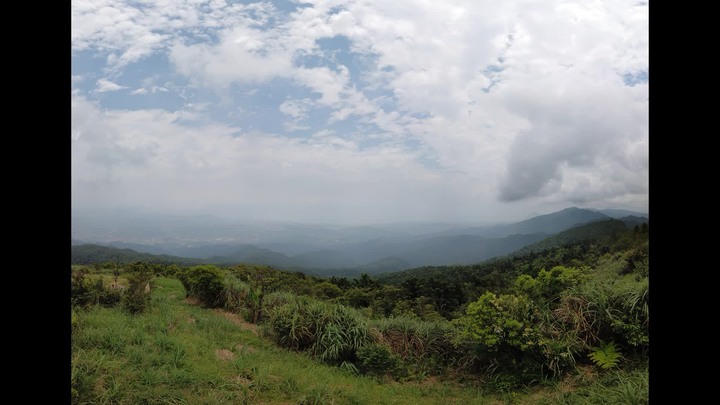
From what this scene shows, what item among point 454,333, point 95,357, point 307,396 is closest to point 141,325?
point 95,357

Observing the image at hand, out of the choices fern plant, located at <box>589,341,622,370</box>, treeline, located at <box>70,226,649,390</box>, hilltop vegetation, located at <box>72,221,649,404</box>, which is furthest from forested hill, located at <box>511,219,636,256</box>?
fern plant, located at <box>589,341,622,370</box>

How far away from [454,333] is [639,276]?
7.26ft

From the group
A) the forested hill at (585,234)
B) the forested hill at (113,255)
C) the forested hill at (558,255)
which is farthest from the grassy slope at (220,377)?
the forested hill at (113,255)

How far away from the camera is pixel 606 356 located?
13.0 ft

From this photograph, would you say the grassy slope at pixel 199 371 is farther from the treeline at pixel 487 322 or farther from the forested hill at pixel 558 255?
the forested hill at pixel 558 255

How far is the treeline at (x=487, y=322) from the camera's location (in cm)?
411

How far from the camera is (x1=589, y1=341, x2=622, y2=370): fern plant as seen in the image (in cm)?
390

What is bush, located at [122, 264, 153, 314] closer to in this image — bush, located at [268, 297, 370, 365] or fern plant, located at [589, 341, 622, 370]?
bush, located at [268, 297, 370, 365]

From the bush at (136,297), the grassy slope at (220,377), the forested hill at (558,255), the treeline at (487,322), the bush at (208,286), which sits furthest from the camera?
the bush at (208,286)

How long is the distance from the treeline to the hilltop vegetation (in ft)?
0.05

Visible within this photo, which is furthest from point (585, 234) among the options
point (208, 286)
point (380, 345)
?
point (208, 286)
